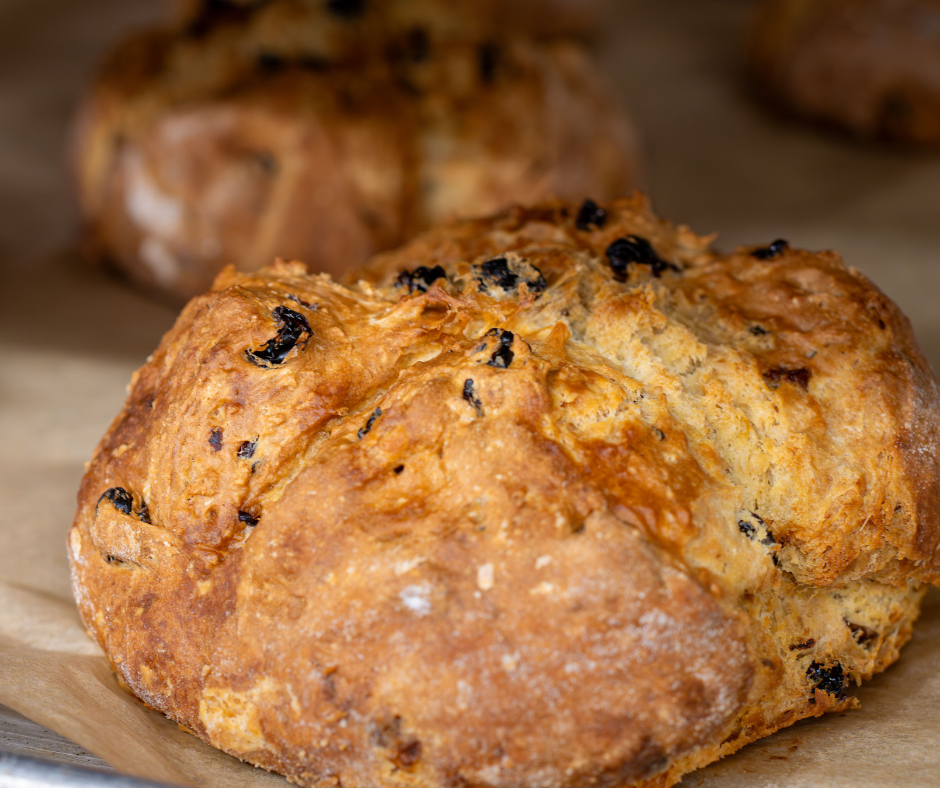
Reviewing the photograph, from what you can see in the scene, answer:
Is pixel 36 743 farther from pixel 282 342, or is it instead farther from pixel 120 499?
pixel 282 342

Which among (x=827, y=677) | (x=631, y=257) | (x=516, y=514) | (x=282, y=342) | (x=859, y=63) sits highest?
(x=859, y=63)

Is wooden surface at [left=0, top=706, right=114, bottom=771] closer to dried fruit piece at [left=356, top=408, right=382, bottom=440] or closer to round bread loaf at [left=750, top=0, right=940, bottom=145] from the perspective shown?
dried fruit piece at [left=356, top=408, right=382, bottom=440]

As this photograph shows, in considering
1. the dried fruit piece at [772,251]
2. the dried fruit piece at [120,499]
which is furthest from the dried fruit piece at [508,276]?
the dried fruit piece at [120,499]

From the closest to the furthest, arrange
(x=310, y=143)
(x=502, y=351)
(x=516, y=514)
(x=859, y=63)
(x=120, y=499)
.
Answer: (x=516, y=514) → (x=502, y=351) → (x=120, y=499) → (x=310, y=143) → (x=859, y=63)

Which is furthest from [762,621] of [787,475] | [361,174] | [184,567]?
[361,174]

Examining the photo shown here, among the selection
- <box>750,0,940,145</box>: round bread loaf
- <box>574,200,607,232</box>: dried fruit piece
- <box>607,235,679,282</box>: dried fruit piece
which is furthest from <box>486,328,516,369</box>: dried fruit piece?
<box>750,0,940,145</box>: round bread loaf

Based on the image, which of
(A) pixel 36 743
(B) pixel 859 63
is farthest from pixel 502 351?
(B) pixel 859 63
